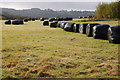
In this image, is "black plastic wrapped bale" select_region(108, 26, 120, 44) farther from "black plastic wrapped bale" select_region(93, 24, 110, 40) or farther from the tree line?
the tree line

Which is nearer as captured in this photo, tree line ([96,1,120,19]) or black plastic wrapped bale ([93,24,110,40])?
black plastic wrapped bale ([93,24,110,40])

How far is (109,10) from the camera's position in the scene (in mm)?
49688

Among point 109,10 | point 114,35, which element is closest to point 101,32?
point 114,35

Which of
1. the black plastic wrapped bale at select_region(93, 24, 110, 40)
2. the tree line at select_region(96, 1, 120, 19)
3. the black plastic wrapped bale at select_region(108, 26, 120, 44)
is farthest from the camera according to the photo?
the tree line at select_region(96, 1, 120, 19)

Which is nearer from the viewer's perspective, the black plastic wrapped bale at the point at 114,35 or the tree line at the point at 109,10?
the black plastic wrapped bale at the point at 114,35

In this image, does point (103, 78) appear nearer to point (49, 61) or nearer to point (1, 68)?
point (49, 61)

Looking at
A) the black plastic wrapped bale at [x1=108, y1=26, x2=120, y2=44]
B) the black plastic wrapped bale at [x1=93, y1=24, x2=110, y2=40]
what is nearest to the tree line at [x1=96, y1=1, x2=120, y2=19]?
the black plastic wrapped bale at [x1=93, y1=24, x2=110, y2=40]

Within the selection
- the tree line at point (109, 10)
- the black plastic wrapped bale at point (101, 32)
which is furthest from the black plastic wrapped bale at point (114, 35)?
the tree line at point (109, 10)

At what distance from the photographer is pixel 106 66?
675 cm

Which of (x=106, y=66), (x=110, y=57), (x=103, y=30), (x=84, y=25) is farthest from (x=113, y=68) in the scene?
(x=84, y=25)

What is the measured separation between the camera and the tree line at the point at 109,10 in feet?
155

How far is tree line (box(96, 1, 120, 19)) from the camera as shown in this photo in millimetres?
47169

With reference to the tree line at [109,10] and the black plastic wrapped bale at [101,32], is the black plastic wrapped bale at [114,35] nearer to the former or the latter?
the black plastic wrapped bale at [101,32]

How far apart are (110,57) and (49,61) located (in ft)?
8.60
